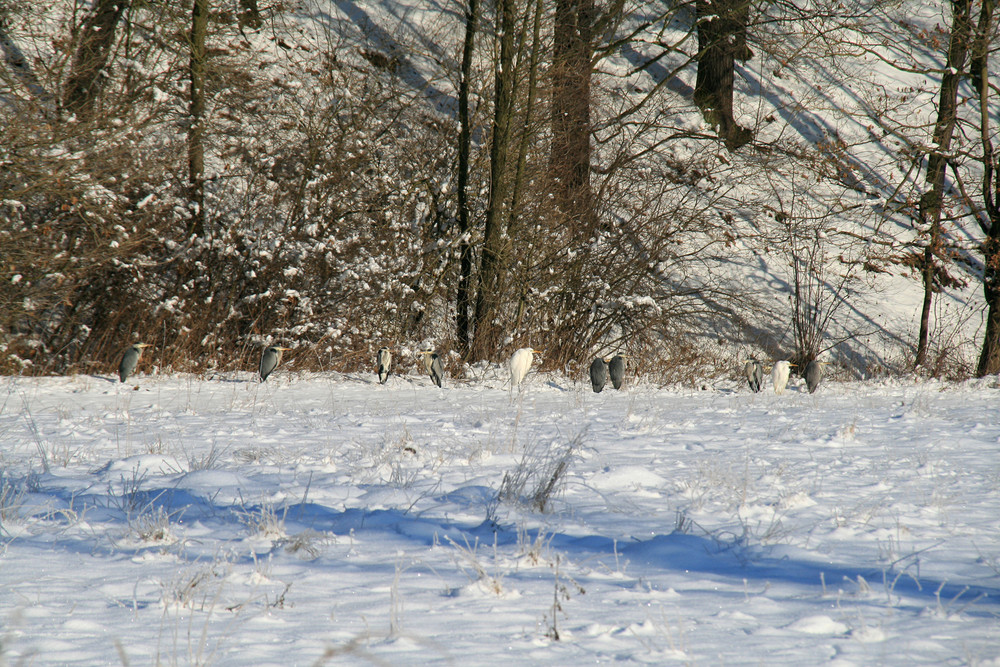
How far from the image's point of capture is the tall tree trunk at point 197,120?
38.0 feet

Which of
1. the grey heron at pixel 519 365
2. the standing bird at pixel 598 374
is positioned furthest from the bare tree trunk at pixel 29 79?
the standing bird at pixel 598 374

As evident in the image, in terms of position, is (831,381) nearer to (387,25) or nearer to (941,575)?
(941,575)

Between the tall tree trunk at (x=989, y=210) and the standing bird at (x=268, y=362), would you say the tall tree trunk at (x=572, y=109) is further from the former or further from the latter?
the tall tree trunk at (x=989, y=210)

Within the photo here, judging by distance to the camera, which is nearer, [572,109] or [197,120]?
[197,120]

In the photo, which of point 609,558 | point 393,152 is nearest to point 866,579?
point 609,558

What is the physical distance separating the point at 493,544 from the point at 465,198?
9.58 m

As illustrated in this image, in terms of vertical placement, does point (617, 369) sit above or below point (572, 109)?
below

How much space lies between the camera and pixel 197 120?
11781 mm

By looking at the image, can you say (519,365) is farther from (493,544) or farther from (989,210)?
(989,210)

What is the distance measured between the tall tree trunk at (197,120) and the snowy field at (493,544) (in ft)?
20.0

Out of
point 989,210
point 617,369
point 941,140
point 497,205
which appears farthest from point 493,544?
point 941,140

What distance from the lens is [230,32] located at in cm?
1264

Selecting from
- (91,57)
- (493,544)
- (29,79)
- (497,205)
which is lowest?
(493,544)

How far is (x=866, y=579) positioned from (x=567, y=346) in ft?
31.9
